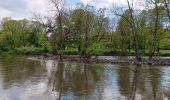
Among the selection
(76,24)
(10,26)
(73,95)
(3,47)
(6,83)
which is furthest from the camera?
(10,26)

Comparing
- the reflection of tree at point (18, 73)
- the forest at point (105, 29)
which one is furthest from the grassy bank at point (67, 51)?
the reflection of tree at point (18, 73)

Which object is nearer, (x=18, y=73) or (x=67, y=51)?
(x=18, y=73)

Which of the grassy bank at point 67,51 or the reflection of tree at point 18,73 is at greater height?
the grassy bank at point 67,51

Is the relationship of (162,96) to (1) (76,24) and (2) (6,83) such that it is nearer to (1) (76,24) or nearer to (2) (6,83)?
(2) (6,83)

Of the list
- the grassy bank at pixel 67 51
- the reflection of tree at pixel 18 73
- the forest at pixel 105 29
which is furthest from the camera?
the grassy bank at pixel 67 51

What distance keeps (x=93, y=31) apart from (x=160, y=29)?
41.2ft

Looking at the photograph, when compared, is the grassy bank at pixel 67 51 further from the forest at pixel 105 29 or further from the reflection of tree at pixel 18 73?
the reflection of tree at pixel 18 73

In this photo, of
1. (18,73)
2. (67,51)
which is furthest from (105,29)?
(18,73)

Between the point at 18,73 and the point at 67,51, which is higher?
the point at 67,51

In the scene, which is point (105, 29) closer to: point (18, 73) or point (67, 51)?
point (67, 51)

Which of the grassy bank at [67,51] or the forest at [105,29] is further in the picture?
the grassy bank at [67,51]

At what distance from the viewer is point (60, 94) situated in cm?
1820

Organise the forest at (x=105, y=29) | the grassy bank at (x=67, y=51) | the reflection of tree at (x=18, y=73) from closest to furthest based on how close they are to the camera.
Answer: the reflection of tree at (x=18, y=73) → the forest at (x=105, y=29) → the grassy bank at (x=67, y=51)

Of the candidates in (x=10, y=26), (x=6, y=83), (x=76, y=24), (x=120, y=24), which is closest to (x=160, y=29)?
(x=76, y=24)
